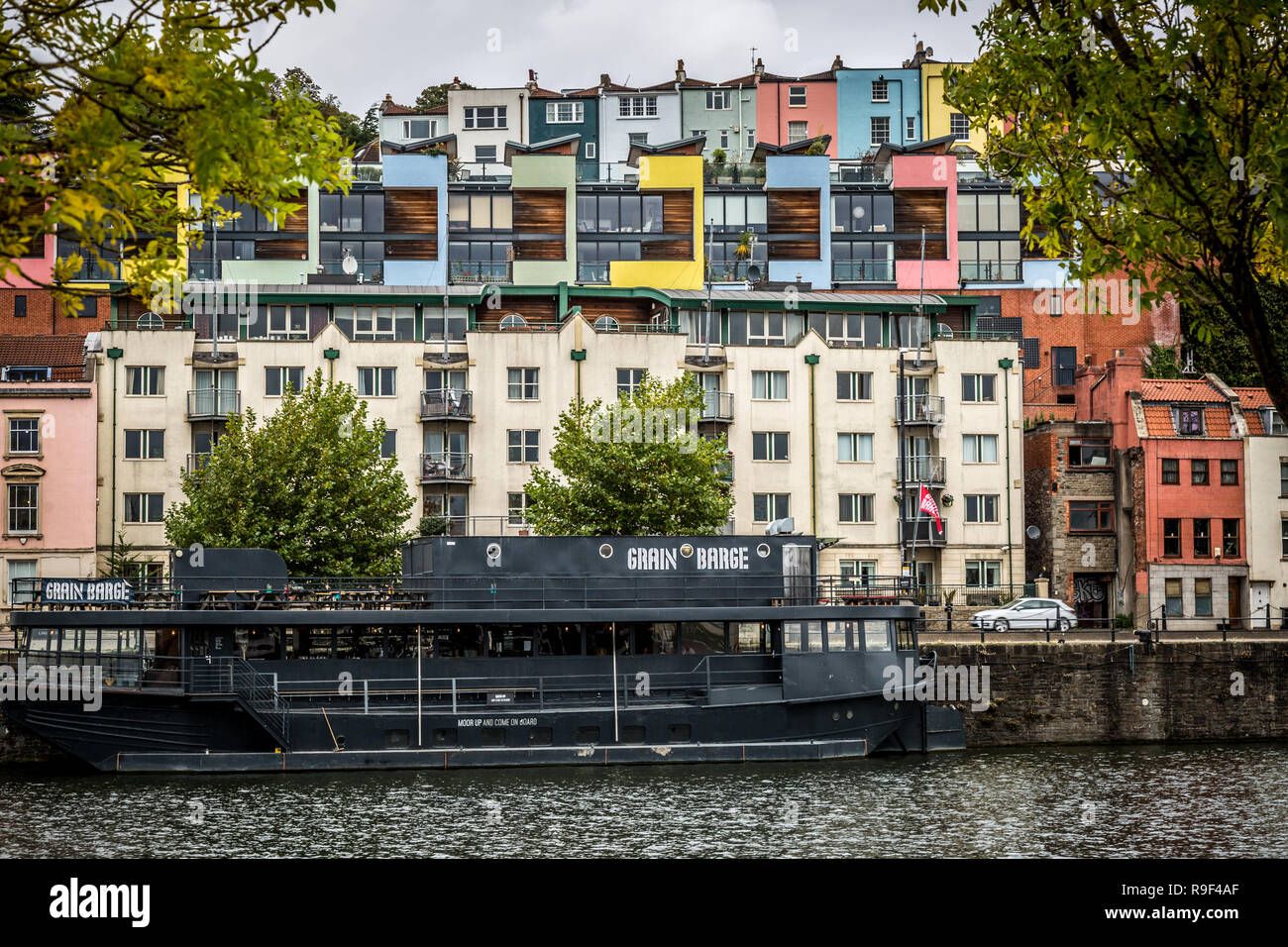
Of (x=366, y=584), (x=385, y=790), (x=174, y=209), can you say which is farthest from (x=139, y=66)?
(x=366, y=584)

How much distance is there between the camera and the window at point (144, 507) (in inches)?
2425

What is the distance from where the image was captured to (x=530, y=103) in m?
99.6

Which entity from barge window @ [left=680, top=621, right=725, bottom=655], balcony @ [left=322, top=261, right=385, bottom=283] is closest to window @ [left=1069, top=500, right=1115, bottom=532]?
barge window @ [left=680, top=621, right=725, bottom=655]

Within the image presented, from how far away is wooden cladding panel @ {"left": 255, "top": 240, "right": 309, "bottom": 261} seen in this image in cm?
7812

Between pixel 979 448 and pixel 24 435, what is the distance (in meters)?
40.3

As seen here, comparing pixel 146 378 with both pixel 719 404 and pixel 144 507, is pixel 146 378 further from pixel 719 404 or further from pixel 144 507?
pixel 719 404

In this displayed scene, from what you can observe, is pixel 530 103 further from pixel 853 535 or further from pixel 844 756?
pixel 844 756

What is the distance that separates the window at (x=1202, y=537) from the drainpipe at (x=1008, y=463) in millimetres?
7637

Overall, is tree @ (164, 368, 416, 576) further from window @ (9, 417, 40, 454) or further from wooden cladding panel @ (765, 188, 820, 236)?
wooden cladding panel @ (765, 188, 820, 236)

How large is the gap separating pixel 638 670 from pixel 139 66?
3215cm

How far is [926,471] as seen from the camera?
2579 inches

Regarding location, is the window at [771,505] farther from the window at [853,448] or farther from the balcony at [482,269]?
the balcony at [482,269]

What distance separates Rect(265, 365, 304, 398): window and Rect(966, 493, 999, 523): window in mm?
29385

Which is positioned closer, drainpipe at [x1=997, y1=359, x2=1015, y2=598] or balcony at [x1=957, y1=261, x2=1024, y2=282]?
drainpipe at [x1=997, y1=359, x2=1015, y2=598]
